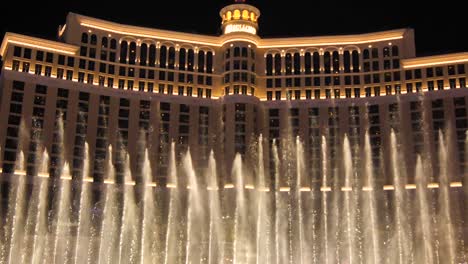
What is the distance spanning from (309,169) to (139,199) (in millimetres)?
23727

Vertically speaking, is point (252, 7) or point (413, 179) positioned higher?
point (252, 7)

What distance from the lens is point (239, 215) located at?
77.2 meters

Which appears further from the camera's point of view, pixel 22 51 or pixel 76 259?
pixel 22 51

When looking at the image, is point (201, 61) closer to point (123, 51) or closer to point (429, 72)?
point (123, 51)

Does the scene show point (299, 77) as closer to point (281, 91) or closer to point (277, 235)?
A: point (281, 91)

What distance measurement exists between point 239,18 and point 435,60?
28.9 m

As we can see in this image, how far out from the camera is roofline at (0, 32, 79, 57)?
7794cm

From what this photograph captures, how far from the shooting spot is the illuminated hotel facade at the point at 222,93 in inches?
3063

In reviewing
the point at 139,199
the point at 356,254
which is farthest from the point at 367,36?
the point at 139,199

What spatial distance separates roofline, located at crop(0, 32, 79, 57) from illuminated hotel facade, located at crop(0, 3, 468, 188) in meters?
0.14

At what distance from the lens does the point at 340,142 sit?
82938mm

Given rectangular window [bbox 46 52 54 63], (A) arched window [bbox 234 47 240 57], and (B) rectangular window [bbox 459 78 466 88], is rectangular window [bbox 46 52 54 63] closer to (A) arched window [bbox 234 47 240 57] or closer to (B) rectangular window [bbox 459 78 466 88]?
(A) arched window [bbox 234 47 240 57]

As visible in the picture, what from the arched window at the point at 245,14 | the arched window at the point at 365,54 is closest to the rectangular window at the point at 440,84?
the arched window at the point at 365,54

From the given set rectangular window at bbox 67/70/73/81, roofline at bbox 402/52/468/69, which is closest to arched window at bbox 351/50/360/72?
roofline at bbox 402/52/468/69
